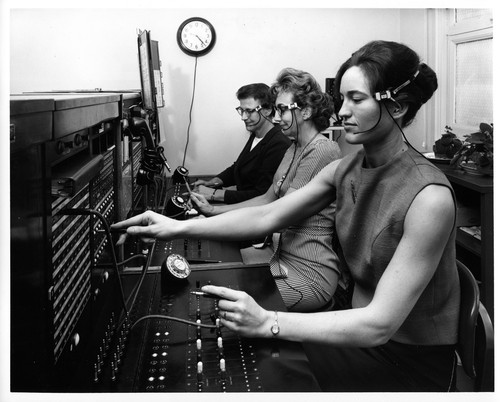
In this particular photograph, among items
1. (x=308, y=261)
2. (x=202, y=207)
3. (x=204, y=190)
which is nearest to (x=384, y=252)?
(x=308, y=261)

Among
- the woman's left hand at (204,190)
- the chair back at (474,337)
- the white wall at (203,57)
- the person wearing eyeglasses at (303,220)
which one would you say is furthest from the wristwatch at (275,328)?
the white wall at (203,57)

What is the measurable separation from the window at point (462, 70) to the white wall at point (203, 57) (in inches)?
30.1

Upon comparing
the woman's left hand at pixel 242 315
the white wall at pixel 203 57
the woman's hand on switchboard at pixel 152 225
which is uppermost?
the white wall at pixel 203 57

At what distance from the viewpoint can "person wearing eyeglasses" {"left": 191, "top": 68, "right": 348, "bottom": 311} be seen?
1.80 metres

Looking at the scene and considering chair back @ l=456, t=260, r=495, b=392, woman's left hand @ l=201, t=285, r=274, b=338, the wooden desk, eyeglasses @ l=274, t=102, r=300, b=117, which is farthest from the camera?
eyeglasses @ l=274, t=102, r=300, b=117

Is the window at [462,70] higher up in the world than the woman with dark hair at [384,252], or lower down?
higher up

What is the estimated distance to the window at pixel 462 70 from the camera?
233 centimetres

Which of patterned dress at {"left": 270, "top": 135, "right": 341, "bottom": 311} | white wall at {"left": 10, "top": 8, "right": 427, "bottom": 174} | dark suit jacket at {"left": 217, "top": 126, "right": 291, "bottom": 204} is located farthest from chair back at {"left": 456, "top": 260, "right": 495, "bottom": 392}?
white wall at {"left": 10, "top": 8, "right": 427, "bottom": 174}

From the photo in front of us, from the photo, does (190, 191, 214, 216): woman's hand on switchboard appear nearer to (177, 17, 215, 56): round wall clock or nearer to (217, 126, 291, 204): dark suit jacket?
(217, 126, 291, 204): dark suit jacket

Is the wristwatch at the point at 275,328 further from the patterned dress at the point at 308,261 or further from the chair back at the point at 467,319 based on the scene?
the patterned dress at the point at 308,261

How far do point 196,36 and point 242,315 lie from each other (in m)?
2.95

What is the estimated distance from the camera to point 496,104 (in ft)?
3.50

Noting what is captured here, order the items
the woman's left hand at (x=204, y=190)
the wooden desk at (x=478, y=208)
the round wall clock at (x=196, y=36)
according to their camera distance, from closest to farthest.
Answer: the wooden desk at (x=478, y=208)
the woman's left hand at (x=204, y=190)
the round wall clock at (x=196, y=36)

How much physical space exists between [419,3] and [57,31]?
3195 mm
